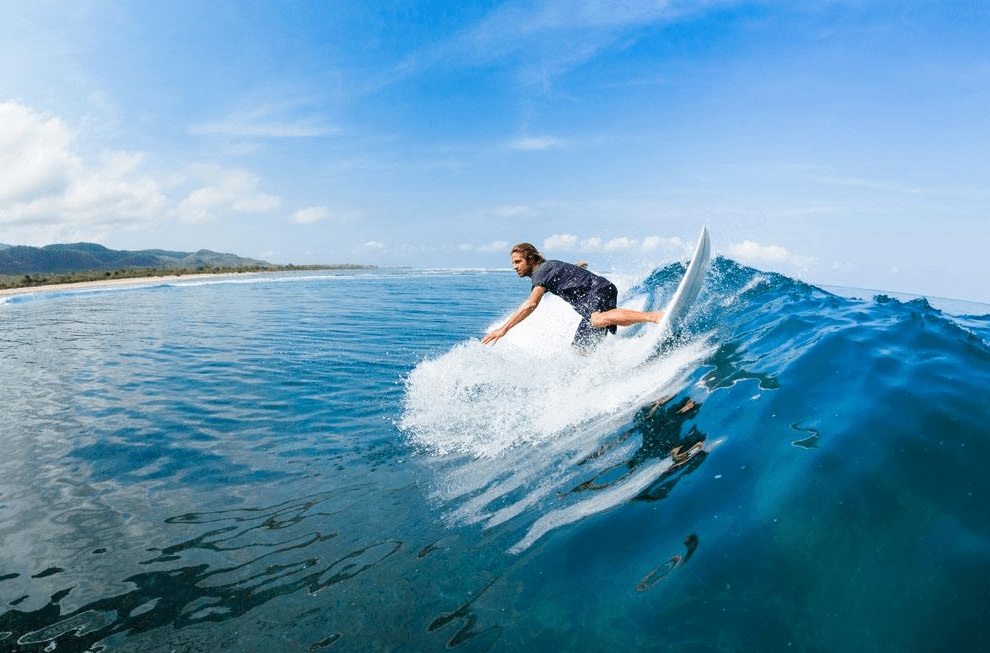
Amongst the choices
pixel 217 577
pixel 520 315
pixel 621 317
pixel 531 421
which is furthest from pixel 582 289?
pixel 217 577

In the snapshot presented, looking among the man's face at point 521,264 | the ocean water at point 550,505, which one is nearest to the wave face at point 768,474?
the ocean water at point 550,505

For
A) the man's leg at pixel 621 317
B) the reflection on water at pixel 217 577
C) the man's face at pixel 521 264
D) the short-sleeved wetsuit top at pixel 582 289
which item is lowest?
the reflection on water at pixel 217 577

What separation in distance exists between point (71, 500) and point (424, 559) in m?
3.85

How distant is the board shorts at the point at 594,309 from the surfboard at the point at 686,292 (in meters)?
1.12

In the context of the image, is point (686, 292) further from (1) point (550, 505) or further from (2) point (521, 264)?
(1) point (550, 505)

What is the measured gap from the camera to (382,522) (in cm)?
409

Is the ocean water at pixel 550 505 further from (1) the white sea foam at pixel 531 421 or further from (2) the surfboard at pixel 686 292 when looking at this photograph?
(2) the surfboard at pixel 686 292

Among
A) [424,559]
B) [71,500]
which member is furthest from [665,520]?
[71,500]

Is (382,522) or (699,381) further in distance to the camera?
(699,381)

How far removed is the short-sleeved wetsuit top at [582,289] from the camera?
841cm

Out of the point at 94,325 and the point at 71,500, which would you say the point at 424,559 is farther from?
the point at 94,325

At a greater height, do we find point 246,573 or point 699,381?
point 699,381

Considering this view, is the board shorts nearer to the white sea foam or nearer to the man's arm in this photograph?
the white sea foam

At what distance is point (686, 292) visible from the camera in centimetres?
740
